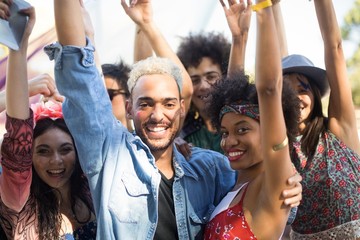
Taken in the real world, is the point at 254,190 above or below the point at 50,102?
below

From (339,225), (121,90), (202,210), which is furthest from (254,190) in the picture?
(121,90)

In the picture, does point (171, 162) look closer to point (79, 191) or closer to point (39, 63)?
point (79, 191)

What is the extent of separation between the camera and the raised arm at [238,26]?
332 centimetres

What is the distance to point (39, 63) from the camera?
386cm

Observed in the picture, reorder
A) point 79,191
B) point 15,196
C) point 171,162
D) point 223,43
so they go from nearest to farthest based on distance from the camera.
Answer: point 15,196 < point 171,162 < point 79,191 < point 223,43

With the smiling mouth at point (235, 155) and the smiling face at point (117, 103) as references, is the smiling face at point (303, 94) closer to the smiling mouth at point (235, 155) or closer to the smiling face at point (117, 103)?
the smiling mouth at point (235, 155)

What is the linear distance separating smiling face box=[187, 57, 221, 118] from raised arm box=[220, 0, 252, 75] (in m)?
0.50

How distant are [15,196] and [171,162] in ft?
2.18

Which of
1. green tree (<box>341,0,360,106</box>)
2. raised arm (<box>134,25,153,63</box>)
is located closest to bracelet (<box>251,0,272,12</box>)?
raised arm (<box>134,25,153,63</box>)

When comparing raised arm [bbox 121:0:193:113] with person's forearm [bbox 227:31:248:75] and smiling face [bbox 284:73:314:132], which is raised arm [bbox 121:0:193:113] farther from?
smiling face [bbox 284:73:314:132]

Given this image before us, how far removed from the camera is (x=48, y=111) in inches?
117

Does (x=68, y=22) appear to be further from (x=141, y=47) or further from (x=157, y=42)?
(x=141, y=47)

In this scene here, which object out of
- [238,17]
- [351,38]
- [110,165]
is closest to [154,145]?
[110,165]

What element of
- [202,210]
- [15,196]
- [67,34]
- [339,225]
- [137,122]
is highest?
[67,34]
